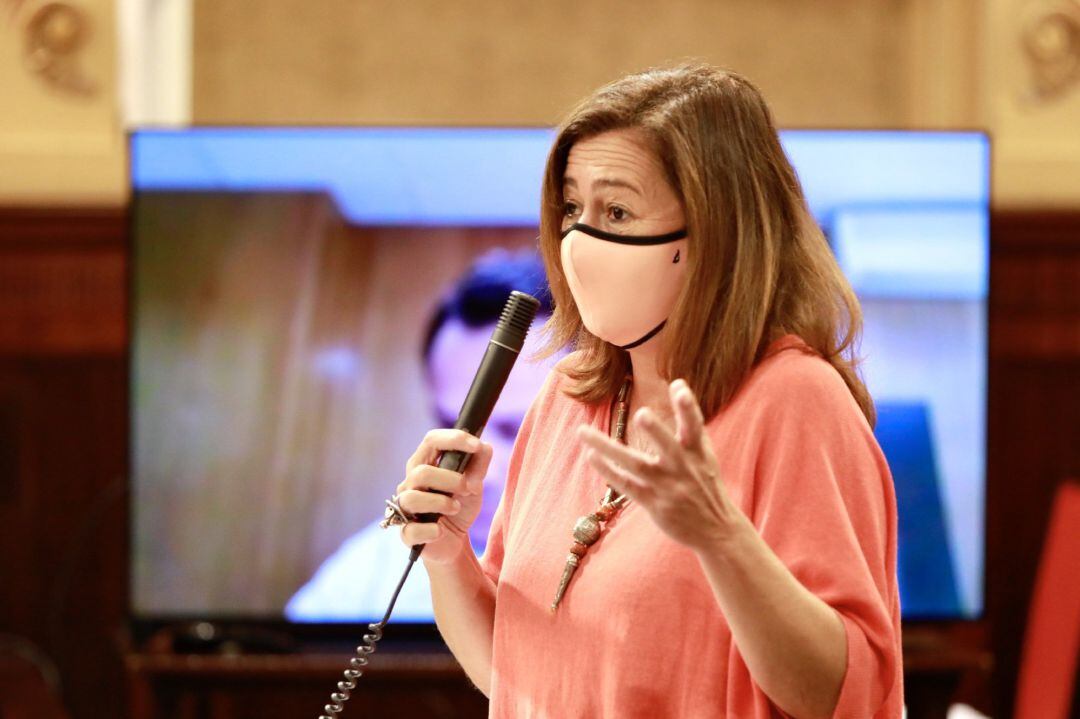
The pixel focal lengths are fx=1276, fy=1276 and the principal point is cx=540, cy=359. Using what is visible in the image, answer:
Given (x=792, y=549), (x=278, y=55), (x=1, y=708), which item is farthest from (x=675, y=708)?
(x=278, y=55)

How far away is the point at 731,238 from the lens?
4.13ft

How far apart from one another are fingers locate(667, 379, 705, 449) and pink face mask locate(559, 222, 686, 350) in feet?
0.95

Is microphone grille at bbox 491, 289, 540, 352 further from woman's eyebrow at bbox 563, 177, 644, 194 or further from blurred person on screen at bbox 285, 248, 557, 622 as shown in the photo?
blurred person on screen at bbox 285, 248, 557, 622

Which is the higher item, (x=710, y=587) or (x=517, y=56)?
(x=517, y=56)

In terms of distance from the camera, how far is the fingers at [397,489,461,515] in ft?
4.35

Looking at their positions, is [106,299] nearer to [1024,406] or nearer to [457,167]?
[457,167]

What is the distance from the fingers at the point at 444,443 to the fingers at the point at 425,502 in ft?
0.11

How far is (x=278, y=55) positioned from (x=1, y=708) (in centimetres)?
210

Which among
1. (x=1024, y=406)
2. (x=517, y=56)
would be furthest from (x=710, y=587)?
(x=517, y=56)

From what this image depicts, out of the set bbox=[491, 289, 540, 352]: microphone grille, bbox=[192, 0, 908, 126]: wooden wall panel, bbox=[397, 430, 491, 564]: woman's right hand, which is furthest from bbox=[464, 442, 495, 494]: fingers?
bbox=[192, 0, 908, 126]: wooden wall panel

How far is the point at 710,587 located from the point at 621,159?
430 millimetres

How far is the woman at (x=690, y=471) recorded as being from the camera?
1.08 meters

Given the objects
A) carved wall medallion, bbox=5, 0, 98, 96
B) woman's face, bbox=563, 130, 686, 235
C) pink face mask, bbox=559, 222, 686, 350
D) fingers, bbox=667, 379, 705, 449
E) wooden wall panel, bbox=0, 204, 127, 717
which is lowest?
wooden wall panel, bbox=0, 204, 127, 717

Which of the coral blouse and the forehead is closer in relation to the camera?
the coral blouse
